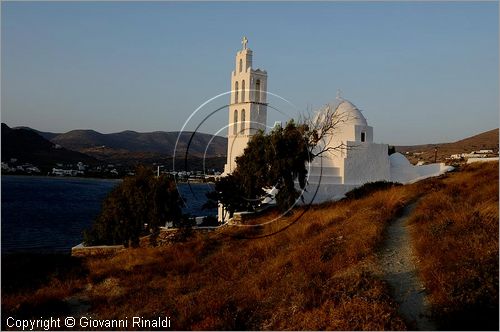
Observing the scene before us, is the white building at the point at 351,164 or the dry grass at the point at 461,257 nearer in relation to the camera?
the dry grass at the point at 461,257

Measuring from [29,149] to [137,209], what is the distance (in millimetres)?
159554

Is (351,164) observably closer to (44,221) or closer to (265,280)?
(265,280)

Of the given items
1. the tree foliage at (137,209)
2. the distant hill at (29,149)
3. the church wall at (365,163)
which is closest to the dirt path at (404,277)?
the tree foliage at (137,209)

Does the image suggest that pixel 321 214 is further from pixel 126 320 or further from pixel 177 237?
pixel 126 320

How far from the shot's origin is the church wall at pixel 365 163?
32.5m

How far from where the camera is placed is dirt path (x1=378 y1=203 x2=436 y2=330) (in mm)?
8226

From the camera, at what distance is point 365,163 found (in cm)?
3328

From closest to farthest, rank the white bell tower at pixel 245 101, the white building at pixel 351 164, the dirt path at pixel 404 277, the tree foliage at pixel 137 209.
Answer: the dirt path at pixel 404 277 → the tree foliage at pixel 137 209 → the white building at pixel 351 164 → the white bell tower at pixel 245 101

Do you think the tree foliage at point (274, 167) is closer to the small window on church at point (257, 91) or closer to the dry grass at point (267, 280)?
the dry grass at point (267, 280)

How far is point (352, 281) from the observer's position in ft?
32.0

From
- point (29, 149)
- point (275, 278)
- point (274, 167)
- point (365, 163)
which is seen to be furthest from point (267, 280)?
point (29, 149)

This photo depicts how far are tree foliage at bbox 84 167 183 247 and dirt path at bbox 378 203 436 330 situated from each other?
1227cm

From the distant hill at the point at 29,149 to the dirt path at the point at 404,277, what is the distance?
158873 millimetres

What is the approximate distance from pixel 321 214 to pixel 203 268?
6.85 meters
